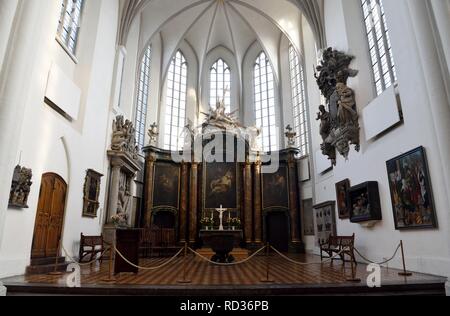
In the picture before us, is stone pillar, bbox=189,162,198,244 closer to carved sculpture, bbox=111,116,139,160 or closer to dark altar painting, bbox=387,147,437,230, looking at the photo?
carved sculpture, bbox=111,116,139,160

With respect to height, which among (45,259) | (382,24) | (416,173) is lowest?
(45,259)

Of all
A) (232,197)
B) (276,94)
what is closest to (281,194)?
(232,197)

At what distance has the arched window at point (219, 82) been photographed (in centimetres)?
2166

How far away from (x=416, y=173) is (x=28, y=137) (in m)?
9.08

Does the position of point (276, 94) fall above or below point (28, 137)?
above

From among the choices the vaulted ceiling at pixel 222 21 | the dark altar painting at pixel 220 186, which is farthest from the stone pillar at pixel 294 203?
the vaulted ceiling at pixel 222 21

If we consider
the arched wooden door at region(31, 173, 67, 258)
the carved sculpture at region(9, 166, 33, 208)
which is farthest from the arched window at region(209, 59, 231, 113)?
the carved sculpture at region(9, 166, 33, 208)

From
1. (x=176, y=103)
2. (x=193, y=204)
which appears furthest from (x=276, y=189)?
(x=176, y=103)

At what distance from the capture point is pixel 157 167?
18109 millimetres

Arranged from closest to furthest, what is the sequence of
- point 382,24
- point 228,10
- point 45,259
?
point 45,259, point 382,24, point 228,10

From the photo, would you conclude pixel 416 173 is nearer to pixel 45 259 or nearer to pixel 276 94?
pixel 45 259

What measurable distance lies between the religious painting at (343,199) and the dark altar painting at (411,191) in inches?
101

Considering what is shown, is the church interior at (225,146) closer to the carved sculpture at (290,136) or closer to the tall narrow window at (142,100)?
the tall narrow window at (142,100)

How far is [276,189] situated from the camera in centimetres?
1809
